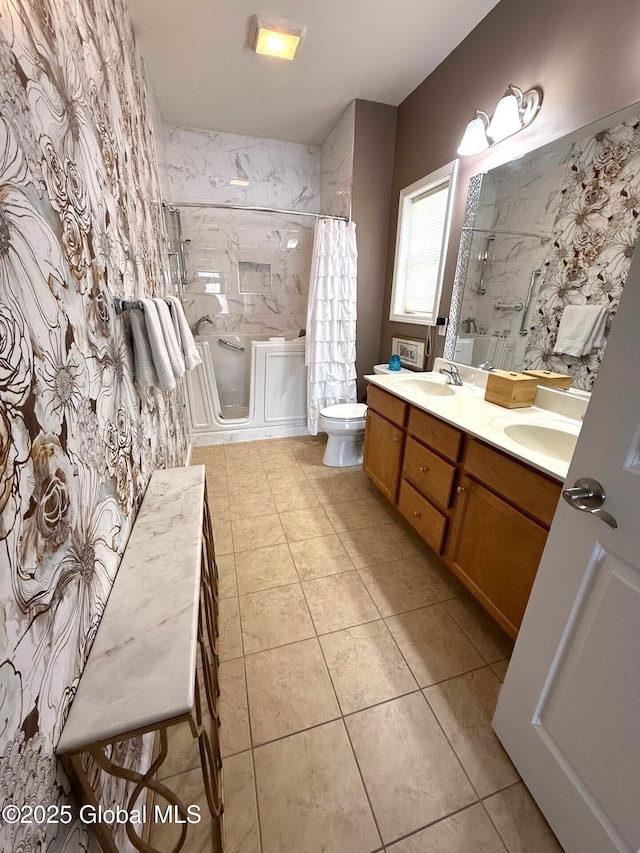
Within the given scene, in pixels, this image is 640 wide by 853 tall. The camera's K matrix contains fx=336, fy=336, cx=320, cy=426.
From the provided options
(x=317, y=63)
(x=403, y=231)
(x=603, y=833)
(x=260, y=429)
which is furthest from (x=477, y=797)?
(x=317, y=63)

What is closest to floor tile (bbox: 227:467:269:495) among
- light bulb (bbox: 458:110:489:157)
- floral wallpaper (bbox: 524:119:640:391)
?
floral wallpaper (bbox: 524:119:640:391)

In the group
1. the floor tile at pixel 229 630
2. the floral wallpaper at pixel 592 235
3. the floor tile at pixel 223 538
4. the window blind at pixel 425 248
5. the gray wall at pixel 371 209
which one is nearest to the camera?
the floral wallpaper at pixel 592 235

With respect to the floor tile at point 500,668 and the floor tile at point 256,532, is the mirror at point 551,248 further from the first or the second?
the floor tile at point 256,532

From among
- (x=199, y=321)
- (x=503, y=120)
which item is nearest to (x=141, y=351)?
(x=503, y=120)

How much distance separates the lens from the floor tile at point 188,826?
0.86 meters

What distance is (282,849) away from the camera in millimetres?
855

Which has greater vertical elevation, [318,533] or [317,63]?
[317,63]

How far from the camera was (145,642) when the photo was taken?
27.5 inches

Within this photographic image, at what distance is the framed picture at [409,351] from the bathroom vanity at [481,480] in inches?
22.6

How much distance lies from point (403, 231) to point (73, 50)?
2220 millimetres

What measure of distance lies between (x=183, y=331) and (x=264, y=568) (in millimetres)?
1225

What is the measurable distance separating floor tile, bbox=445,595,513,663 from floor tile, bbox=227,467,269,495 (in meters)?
1.39

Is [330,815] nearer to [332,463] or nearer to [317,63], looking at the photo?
[332,463]

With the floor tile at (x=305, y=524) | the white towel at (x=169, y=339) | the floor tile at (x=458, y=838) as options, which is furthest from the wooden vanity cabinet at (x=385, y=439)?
the floor tile at (x=458, y=838)
